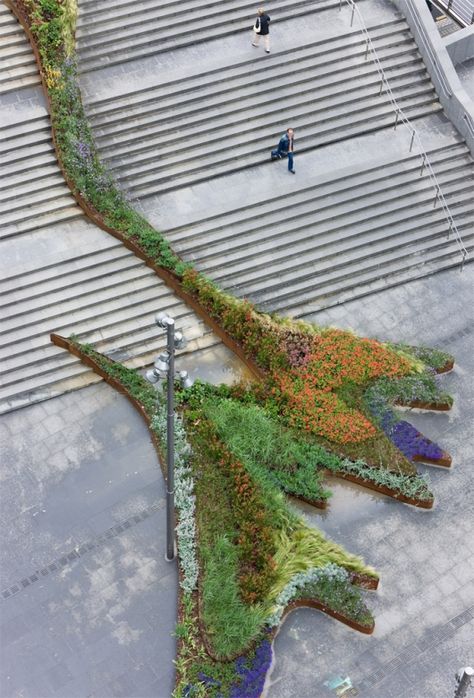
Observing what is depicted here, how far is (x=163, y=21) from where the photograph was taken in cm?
2581

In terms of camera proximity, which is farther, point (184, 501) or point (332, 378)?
point (332, 378)

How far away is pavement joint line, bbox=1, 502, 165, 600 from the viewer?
1952 centimetres

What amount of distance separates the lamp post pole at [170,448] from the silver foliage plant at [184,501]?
0.35 metres

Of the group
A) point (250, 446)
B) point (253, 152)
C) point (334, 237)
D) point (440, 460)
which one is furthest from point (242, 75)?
point (440, 460)

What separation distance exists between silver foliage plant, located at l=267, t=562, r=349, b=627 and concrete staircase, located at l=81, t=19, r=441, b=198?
9.64m

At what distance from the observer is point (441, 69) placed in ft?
85.3

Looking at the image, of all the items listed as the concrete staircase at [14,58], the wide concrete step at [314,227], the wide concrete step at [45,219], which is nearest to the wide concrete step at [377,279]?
the wide concrete step at [314,227]

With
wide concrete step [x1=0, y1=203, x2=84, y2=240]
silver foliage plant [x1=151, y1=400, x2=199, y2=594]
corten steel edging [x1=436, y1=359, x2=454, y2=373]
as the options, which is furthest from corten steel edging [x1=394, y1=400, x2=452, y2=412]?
wide concrete step [x1=0, y1=203, x2=84, y2=240]

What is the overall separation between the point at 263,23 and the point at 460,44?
5513 millimetres

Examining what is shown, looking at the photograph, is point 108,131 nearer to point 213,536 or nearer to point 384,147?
point 384,147

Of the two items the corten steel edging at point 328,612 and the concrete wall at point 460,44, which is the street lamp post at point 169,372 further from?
the concrete wall at point 460,44

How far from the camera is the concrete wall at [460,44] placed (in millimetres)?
26781

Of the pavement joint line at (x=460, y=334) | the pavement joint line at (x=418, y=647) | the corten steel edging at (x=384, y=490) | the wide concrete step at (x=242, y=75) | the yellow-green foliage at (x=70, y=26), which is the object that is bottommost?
the pavement joint line at (x=418, y=647)

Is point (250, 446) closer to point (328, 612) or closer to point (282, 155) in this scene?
point (328, 612)
